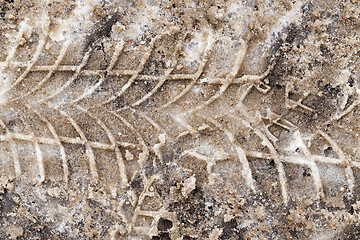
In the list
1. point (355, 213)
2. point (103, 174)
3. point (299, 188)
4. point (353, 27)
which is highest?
point (353, 27)

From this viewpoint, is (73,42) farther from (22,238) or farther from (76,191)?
(22,238)

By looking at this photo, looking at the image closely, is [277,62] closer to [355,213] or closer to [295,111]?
[295,111]

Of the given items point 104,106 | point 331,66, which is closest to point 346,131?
point 331,66

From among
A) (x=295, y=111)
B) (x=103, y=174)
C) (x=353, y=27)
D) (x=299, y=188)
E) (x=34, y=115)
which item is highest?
(x=353, y=27)

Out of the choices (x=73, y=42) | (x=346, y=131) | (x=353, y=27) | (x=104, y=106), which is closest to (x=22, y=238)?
(x=104, y=106)

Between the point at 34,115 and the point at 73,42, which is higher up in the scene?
the point at 73,42

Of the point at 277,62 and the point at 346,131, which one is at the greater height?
the point at 277,62
